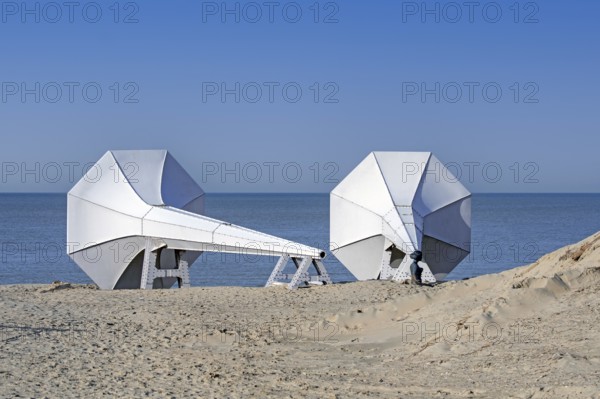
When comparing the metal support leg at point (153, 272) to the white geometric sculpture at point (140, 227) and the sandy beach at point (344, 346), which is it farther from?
the sandy beach at point (344, 346)

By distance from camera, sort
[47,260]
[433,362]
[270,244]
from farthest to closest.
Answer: [47,260], [270,244], [433,362]

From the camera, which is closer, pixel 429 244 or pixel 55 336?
pixel 55 336

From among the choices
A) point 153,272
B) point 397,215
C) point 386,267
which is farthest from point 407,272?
point 153,272

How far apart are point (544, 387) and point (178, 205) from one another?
17.3 metres

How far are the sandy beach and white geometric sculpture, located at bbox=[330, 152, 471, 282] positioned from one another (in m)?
6.61

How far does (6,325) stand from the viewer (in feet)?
50.0

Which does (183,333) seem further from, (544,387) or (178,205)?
(178,205)

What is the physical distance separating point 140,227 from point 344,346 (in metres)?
11.5

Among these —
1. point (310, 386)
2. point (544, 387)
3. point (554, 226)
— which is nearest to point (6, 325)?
point (310, 386)

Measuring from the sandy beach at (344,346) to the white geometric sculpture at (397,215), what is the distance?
661 centimetres

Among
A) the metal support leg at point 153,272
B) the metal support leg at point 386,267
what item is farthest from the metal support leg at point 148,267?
the metal support leg at point 386,267

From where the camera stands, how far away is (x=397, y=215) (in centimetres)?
2383

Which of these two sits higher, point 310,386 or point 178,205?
point 178,205

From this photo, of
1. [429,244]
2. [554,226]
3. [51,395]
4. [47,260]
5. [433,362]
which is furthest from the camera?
[554,226]
